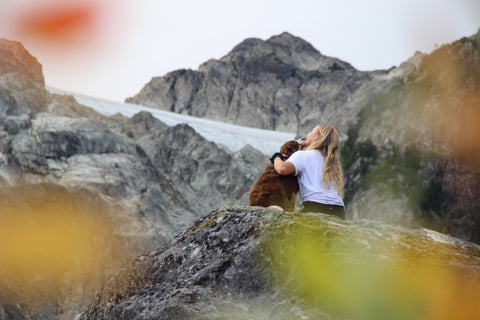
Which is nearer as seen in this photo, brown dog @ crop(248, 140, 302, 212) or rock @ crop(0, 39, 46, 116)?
brown dog @ crop(248, 140, 302, 212)

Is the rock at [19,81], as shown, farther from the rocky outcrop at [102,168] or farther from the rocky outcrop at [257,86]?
the rocky outcrop at [257,86]

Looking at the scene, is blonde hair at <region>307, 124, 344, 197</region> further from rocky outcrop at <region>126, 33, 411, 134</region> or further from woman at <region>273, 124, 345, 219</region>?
rocky outcrop at <region>126, 33, 411, 134</region>

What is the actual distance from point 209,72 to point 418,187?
278ft

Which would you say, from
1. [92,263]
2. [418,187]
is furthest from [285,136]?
[92,263]

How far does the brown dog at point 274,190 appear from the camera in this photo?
4.95m

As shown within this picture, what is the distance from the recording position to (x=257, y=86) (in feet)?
375

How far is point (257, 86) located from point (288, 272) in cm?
11229

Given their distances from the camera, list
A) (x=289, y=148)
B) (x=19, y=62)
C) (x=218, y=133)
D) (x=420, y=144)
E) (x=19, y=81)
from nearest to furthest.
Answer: (x=289, y=148), (x=420, y=144), (x=19, y=81), (x=19, y=62), (x=218, y=133)

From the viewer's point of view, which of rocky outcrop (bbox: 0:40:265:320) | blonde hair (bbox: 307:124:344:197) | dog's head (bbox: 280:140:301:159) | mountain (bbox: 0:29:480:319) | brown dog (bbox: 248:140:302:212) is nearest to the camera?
brown dog (bbox: 248:140:302:212)

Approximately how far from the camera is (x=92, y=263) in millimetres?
33812

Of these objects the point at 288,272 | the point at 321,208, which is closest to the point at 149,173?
the point at 321,208

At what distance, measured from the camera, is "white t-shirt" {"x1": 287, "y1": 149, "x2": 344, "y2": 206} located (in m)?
5.04

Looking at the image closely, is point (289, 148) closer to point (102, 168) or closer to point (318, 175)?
point (318, 175)

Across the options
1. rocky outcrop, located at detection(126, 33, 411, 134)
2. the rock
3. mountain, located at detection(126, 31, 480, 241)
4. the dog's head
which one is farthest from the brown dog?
rocky outcrop, located at detection(126, 33, 411, 134)
